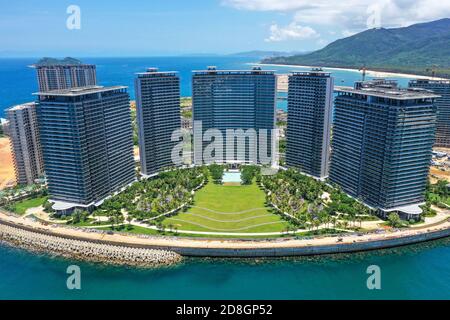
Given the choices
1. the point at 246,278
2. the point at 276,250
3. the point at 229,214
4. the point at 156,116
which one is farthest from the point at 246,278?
the point at 156,116

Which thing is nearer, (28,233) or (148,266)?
(148,266)

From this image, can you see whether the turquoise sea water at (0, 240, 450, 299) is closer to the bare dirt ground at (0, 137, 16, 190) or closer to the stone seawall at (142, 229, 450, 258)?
the stone seawall at (142, 229, 450, 258)

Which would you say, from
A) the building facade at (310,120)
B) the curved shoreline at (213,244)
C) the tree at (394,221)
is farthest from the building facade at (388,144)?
the curved shoreline at (213,244)

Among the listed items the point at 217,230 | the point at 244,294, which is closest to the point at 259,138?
the point at 217,230

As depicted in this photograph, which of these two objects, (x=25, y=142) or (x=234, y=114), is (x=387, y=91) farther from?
(x=25, y=142)

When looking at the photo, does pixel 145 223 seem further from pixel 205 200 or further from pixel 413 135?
pixel 413 135

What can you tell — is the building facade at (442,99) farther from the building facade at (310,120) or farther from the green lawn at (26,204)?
the green lawn at (26,204)

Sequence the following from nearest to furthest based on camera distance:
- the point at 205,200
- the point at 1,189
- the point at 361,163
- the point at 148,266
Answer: the point at 148,266 → the point at 361,163 → the point at 205,200 → the point at 1,189
